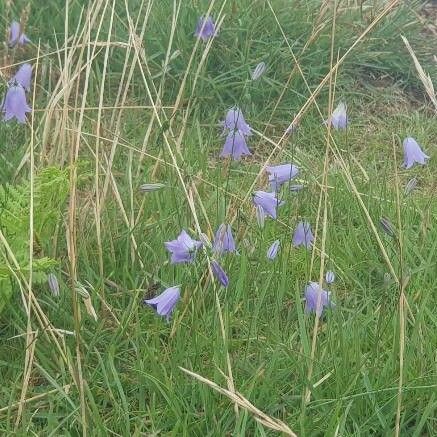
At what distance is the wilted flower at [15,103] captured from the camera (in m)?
1.77

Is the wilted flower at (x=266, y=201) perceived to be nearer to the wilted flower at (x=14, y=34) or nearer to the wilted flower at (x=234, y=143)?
the wilted flower at (x=234, y=143)

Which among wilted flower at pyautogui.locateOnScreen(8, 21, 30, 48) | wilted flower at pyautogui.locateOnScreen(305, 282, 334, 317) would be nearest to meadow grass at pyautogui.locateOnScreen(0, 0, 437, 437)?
wilted flower at pyautogui.locateOnScreen(305, 282, 334, 317)

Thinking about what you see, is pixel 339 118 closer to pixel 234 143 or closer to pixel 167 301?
pixel 234 143

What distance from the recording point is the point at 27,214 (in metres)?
1.74

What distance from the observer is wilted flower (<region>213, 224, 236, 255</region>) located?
5.06 feet

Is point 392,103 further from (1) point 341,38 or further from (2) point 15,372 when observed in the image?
(2) point 15,372

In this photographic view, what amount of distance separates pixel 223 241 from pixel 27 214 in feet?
1.36

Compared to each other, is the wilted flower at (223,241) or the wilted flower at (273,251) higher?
the wilted flower at (223,241)

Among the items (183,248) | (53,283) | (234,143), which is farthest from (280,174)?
(53,283)

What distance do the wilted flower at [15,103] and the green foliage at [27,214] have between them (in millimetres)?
131

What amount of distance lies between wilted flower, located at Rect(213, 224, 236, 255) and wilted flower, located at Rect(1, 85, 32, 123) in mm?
501

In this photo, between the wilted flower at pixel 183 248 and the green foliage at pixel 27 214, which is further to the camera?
the green foliage at pixel 27 214

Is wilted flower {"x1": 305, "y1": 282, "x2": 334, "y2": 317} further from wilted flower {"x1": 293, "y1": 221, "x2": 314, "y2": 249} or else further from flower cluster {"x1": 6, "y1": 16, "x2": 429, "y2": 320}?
wilted flower {"x1": 293, "y1": 221, "x2": 314, "y2": 249}

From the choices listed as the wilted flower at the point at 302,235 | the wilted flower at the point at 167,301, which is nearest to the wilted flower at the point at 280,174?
the wilted flower at the point at 302,235
